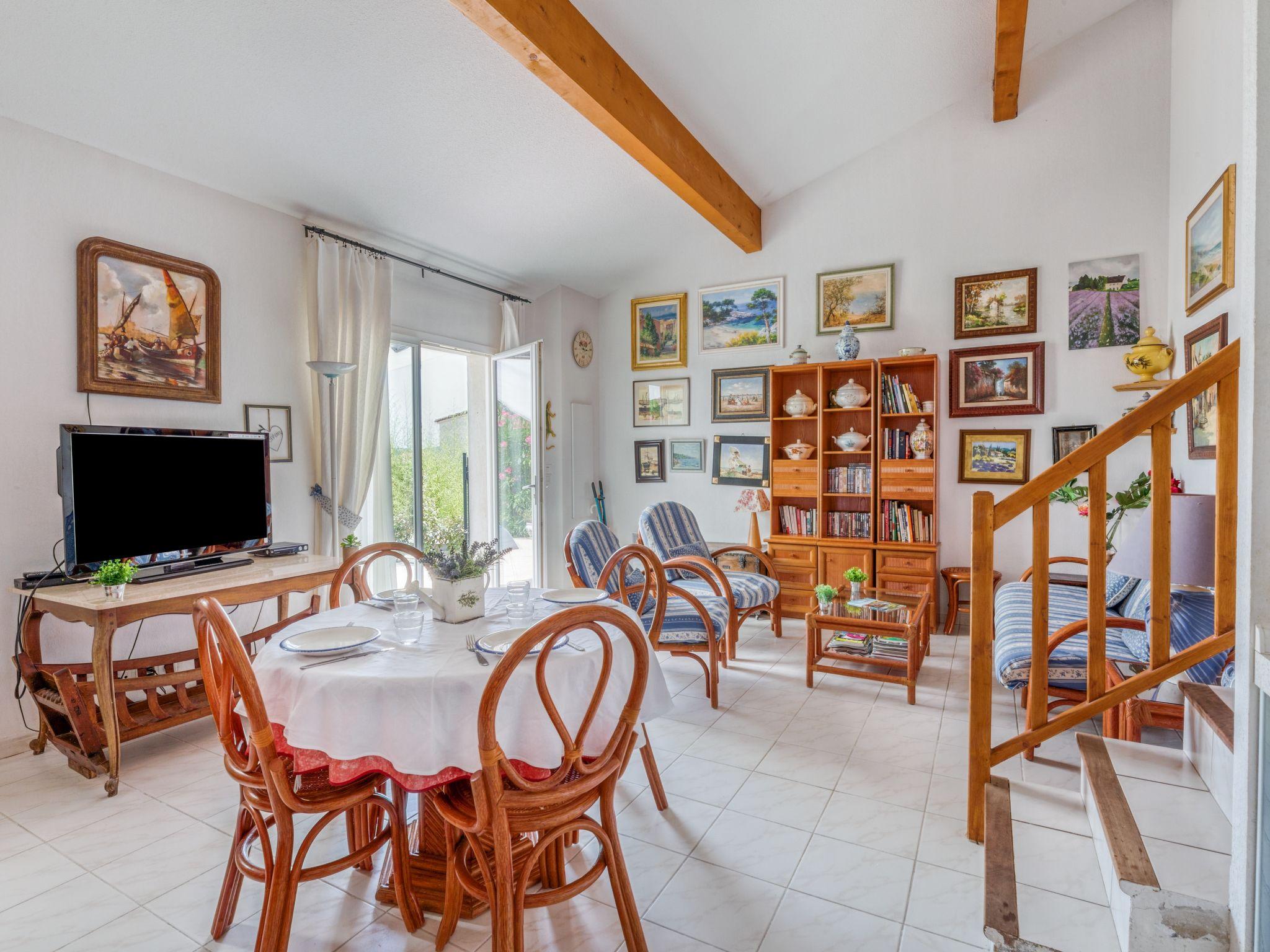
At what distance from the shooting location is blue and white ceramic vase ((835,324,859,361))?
16.2 feet

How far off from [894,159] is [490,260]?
3198 mm

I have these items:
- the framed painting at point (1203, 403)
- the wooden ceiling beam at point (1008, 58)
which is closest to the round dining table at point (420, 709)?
the framed painting at point (1203, 403)

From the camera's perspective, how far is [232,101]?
302 centimetres

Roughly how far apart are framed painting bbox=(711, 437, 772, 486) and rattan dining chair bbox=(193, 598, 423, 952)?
410 cm

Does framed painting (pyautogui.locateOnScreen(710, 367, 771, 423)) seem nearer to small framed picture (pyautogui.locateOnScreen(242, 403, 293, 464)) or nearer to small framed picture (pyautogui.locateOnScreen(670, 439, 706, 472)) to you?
small framed picture (pyautogui.locateOnScreen(670, 439, 706, 472))

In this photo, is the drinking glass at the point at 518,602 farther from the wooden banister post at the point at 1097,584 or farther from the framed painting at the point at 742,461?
the framed painting at the point at 742,461

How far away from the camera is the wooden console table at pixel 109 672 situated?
2.58m

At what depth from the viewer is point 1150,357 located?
3.97 m

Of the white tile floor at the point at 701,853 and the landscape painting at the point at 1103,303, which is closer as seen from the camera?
the white tile floor at the point at 701,853

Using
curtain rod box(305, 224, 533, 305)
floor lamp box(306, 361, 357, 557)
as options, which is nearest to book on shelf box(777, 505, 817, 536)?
curtain rod box(305, 224, 533, 305)

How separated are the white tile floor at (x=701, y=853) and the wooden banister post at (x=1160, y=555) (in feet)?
1.94

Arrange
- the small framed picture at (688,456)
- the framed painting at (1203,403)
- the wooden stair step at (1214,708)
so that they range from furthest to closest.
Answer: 1. the small framed picture at (688,456)
2. the framed painting at (1203,403)
3. the wooden stair step at (1214,708)

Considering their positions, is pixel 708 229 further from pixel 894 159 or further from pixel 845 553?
pixel 845 553

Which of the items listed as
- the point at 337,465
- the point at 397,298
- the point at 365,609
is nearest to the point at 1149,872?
the point at 365,609
